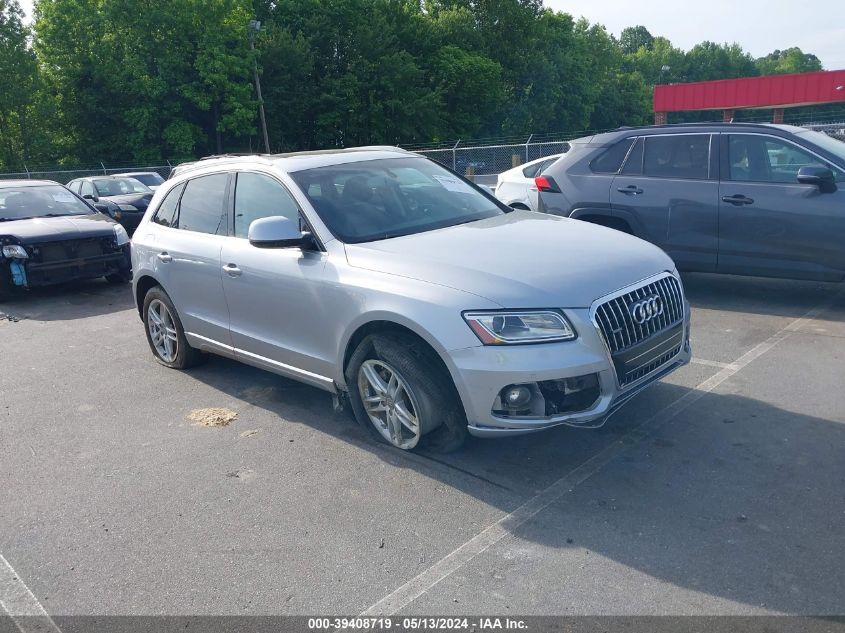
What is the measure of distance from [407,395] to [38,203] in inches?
362

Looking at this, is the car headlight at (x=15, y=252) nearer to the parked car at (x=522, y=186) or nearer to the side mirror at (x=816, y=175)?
the parked car at (x=522, y=186)

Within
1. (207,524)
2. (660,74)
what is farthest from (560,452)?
(660,74)

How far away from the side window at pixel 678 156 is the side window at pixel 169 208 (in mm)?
4767

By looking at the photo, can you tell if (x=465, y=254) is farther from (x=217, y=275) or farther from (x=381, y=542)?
(x=217, y=275)

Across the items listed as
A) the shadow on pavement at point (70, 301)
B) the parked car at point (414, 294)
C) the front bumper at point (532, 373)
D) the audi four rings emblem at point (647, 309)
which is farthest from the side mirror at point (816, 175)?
the shadow on pavement at point (70, 301)

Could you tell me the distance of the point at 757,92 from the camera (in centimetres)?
4681

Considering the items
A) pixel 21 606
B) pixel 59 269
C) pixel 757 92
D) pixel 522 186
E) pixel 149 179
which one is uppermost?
pixel 757 92

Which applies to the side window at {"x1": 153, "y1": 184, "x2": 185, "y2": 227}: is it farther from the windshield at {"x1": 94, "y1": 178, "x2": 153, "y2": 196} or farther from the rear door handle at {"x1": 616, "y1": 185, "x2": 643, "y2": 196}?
the windshield at {"x1": 94, "y1": 178, "x2": 153, "y2": 196}

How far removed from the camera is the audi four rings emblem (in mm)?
4254

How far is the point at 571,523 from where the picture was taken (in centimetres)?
372

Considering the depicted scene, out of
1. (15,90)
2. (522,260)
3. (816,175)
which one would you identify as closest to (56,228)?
(522,260)

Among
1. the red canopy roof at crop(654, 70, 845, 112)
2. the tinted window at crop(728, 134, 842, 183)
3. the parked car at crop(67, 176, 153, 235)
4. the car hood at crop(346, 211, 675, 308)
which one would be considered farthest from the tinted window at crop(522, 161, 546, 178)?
the red canopy roof at crop(654, 70, 845, 112)

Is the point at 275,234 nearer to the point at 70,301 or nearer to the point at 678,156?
the point at 678,156

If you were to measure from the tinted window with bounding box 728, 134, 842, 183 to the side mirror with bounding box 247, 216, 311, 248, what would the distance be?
4.84 meters
